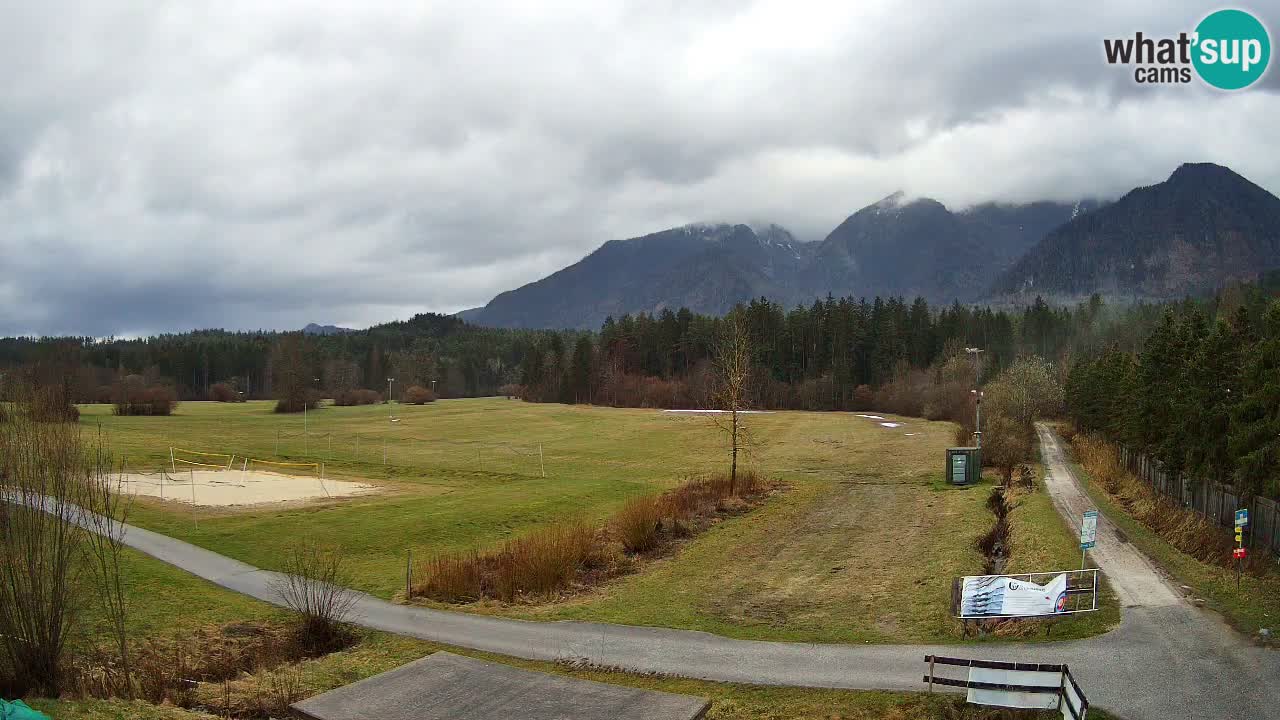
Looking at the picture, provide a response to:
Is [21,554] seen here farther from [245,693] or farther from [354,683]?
[354,683]

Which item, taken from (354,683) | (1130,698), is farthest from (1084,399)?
(354,683)

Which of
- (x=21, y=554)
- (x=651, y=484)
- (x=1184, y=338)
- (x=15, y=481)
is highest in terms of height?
(x=1184, y=338)

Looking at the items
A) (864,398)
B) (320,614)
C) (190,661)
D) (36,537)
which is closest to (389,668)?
(320,614)

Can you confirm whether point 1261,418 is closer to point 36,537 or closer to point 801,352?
point 36,537

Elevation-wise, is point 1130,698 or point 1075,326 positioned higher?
point 1075,326

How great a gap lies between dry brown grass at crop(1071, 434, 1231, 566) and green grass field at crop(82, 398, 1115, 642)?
11.8 ft

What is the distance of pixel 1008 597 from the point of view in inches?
789

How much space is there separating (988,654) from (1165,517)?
19.9 m

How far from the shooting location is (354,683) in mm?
16375

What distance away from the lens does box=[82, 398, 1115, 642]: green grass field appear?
967 inches

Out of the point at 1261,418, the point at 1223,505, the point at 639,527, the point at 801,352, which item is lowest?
the point at 639,527

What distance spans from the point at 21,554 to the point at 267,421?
365 ft

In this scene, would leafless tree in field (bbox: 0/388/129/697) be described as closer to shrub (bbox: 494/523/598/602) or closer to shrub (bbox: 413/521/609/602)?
shrub (bbox: 413/521/609/602)

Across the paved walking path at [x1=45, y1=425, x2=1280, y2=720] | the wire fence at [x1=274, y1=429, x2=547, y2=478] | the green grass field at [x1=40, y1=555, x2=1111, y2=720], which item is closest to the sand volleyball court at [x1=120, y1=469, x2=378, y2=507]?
the wire fence at [x1=274, y1=429, x2=547, y2=478]
